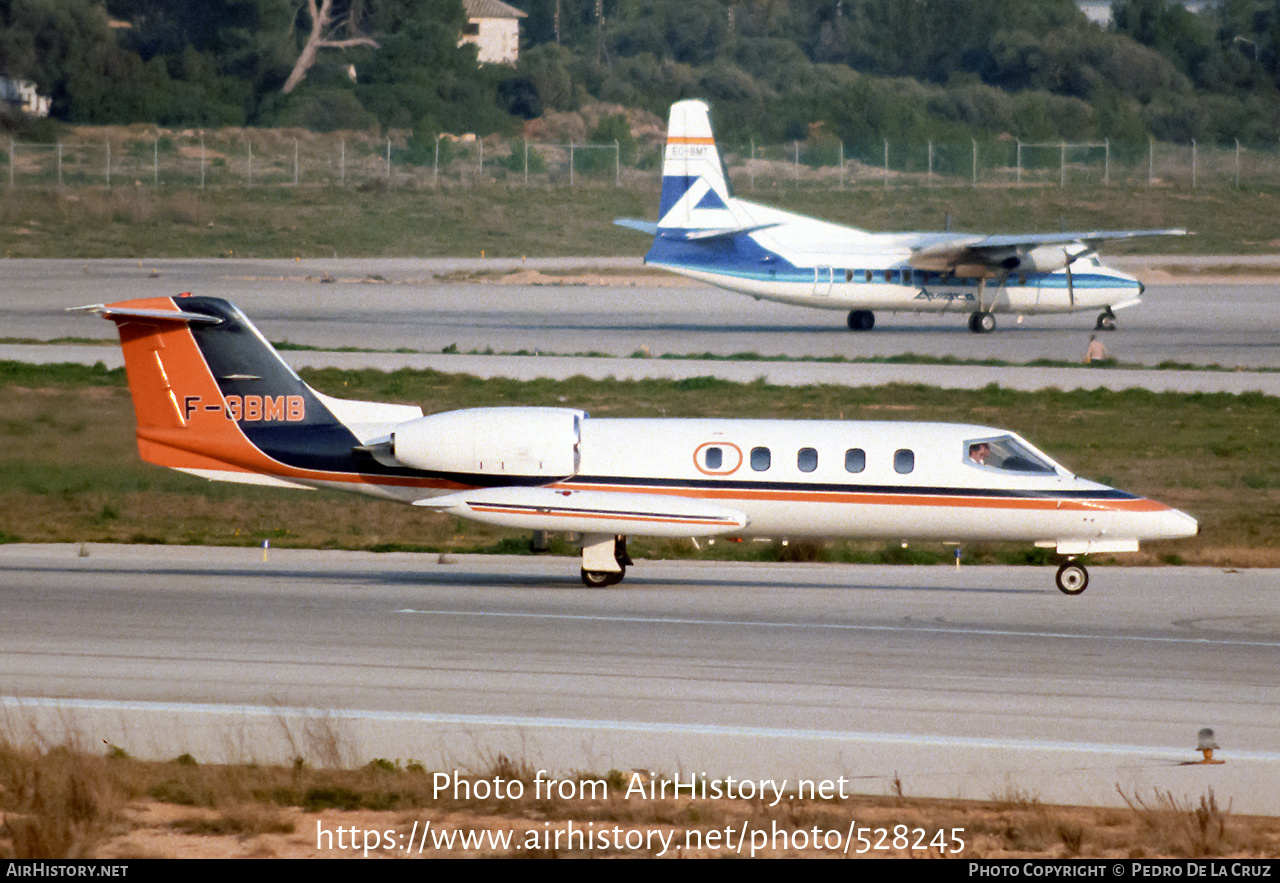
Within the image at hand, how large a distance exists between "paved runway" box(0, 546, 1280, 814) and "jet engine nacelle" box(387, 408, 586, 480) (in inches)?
67.9

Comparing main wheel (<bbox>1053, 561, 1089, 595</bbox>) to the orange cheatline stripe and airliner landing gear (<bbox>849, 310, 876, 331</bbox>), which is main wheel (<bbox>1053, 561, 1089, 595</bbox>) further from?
airliner landing gear (<bbox>849, 310, 876, 331</bbox>)

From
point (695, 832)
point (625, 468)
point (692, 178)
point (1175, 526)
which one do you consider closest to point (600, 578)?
point (625, 468)

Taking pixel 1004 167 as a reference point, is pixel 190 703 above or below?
below

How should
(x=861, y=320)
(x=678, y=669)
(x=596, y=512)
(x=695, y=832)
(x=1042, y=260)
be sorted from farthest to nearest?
(x=861, y=320)
(x=1042, y=260)
(x=596, y=512)
(x=678, y=669)
(x=695, y=832)

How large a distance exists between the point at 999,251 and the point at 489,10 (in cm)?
10566

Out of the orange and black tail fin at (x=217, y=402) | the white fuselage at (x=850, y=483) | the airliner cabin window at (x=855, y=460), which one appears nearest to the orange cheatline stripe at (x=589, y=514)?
the white fuselage at (x=850, y=483)

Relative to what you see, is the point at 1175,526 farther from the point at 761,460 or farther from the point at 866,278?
the point at 866,278

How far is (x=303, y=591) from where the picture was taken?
21.8 metres

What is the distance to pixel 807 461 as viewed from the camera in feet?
71.3

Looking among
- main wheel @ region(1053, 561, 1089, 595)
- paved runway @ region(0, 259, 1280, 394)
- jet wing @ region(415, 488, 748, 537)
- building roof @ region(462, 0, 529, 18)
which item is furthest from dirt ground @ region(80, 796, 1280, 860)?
building roof @ region(462, 0, 529, 18)

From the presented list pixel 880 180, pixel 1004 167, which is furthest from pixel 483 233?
pixel 1004 167

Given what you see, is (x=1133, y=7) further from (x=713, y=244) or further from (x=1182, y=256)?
(x=713, y=244)

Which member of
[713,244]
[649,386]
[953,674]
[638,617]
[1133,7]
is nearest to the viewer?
[953,674]

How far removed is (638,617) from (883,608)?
11.0 ft
